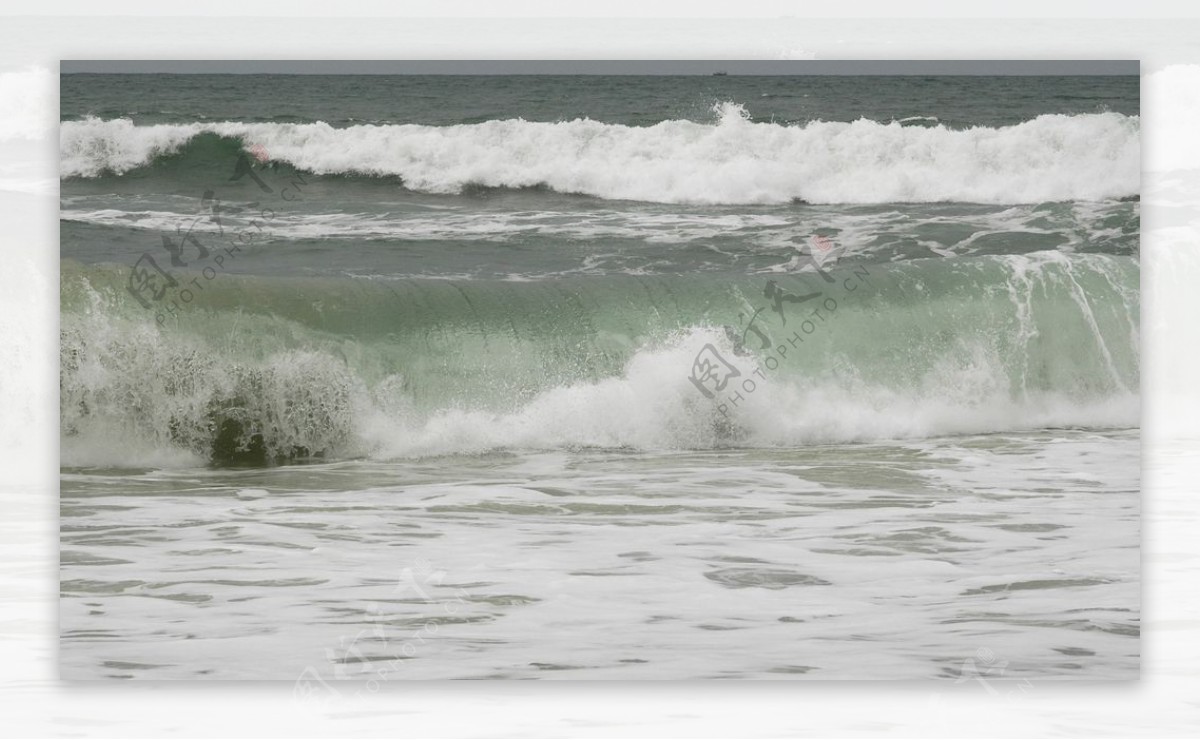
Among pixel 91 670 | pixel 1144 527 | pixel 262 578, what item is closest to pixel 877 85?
pixel 1144 527

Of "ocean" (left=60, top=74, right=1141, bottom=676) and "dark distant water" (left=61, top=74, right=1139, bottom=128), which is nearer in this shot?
"ocean" (left=60, top=74, right=1141, bottom=676)

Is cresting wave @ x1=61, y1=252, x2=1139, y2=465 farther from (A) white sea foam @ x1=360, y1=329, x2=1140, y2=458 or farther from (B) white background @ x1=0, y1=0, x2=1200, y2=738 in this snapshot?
(B) white background @ x1=0, y1=0, x2=1200, y2=738

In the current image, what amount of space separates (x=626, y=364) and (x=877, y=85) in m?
0.93

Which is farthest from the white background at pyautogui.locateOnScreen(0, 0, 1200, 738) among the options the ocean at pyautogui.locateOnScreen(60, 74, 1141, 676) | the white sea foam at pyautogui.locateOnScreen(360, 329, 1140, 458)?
the white sea foam at pyautogui.locateOnScreen(360, 329, 1140, 458)

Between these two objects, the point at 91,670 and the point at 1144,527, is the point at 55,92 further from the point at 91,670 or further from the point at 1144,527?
the point at 1144,527

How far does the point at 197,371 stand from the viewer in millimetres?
3838

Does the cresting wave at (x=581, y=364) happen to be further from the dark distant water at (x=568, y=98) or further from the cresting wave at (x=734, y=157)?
the dark distant water at (x=568, y=98)

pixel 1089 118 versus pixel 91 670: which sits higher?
pixel 1089 118

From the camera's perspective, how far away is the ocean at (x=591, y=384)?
A: 10.7 ft

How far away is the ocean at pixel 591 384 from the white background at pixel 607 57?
0.18 ft

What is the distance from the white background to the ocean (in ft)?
0.18

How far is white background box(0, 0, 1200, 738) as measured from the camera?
10.3 feet

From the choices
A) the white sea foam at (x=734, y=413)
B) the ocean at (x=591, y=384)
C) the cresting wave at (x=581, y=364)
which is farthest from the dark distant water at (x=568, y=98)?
the white sea foam at (x=734, y=413)

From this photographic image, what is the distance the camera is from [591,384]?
13.1 feet
